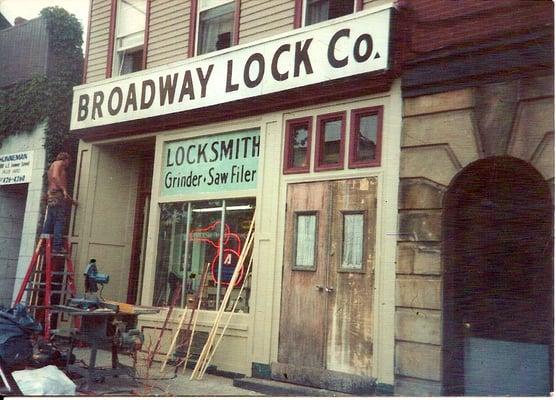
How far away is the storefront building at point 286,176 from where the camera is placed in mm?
6379

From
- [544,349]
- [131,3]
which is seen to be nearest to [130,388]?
[544,349]

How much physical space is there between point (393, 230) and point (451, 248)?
2.09 feet

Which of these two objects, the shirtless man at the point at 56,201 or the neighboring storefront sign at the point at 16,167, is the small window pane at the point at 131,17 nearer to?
the shirtless man at the point at 56,201

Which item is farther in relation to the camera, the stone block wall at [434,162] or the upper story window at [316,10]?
the upper story window at [316,10]

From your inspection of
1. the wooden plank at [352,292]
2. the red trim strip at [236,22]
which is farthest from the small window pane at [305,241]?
the red trim strip at [236,22]

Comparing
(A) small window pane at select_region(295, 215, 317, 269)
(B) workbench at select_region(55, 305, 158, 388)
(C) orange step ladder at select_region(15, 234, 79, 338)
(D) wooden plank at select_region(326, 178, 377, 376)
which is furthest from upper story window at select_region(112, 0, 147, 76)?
(D) wooden plank at select_region(326, 178, 377, 376)

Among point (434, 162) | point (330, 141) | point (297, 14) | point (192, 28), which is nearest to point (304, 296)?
point (330, 141)

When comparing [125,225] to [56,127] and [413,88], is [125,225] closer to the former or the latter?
[56,127]

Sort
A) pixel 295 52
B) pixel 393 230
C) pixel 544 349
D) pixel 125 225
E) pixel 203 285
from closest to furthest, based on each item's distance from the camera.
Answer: pixel 544 349 → pixel 393 230 → pixel 295 52 → pixel 203 285 → pixel 125 225

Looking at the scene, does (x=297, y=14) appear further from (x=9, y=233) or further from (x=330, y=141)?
(x=9, y=233)

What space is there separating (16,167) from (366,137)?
19.3 ft

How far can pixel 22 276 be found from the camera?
31.3 ft

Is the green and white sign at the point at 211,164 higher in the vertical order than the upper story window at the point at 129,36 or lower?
lower

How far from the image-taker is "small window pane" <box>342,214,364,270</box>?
6812 mm
